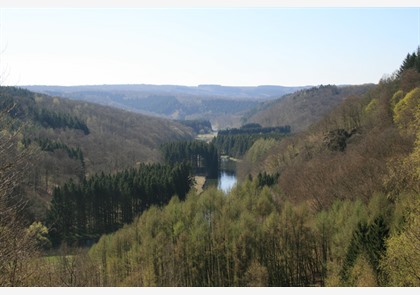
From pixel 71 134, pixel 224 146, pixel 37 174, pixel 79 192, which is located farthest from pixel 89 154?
pixel 224 146

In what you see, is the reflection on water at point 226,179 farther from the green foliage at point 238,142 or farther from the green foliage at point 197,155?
the green foliage at point 238,142

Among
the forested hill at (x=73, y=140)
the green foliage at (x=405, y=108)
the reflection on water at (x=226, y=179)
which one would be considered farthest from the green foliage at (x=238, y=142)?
the green foliage at (x=405, y=108)

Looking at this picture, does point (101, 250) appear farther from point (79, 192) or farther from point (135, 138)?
point (135, 138)

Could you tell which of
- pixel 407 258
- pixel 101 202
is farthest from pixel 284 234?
pixel 101 202

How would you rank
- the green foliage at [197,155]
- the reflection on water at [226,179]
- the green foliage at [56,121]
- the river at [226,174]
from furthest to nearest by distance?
the green foliage at [56,121] < the green foliage at [197,155] < the reflection on water at [226,179] < the river at [226,174]

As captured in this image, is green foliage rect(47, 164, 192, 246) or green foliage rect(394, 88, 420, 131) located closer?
green foliage rect(394, 88, 420, 131)

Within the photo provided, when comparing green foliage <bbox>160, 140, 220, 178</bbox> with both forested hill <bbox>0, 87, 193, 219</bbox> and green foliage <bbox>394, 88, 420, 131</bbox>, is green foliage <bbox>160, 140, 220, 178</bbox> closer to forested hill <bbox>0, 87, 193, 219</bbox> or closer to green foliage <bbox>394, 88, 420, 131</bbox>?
forested hill <bbox>0, 87, 193, 219</bbox>

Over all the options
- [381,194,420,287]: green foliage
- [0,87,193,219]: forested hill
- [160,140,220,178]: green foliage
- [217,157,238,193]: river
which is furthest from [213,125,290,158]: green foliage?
[381,194,420,287]: green foliage

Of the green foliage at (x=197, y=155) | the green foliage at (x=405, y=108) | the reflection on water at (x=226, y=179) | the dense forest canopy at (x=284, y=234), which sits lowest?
the reflection on water at (x=226, y=179)
